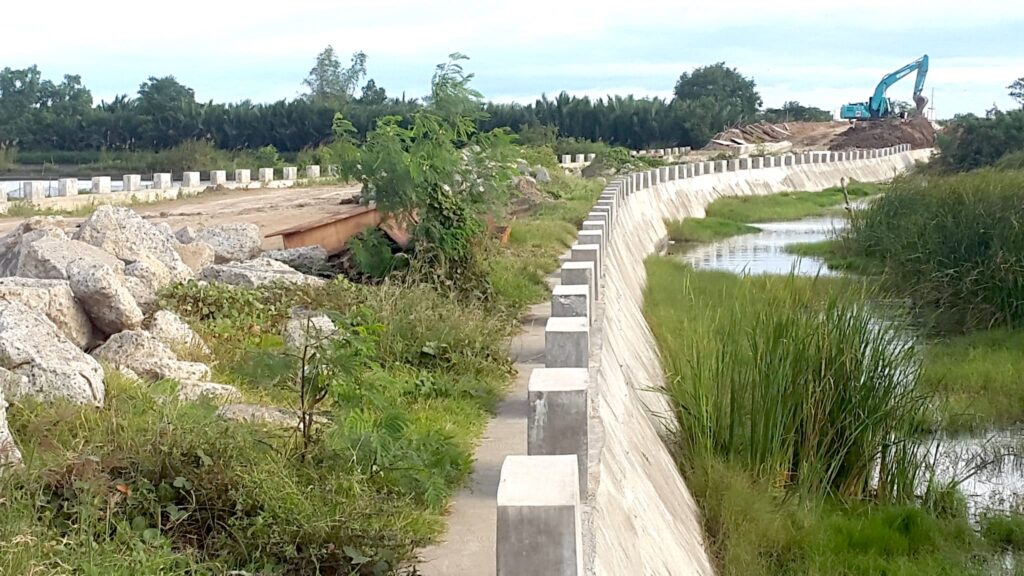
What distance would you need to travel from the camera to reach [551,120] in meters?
79.9

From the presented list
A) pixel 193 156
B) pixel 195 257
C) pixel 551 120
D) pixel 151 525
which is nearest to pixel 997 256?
pixel 195 257

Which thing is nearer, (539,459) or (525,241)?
(539,459)

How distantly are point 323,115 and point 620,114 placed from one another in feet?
66.0

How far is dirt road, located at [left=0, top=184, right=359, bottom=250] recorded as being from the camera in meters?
23.6

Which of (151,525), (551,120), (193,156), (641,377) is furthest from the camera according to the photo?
(551,120)

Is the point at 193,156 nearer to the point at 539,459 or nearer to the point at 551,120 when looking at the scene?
the point at 551,120

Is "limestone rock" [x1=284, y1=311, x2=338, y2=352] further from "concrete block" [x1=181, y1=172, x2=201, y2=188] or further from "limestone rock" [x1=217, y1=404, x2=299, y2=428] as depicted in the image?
"concrete block" [x1=181, y1=172, x2=201, y2=188]

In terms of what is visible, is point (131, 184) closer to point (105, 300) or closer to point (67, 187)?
point (67, 187)

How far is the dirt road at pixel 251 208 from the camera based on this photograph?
23.6 metres

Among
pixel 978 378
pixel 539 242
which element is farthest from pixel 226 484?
pixel 539 242

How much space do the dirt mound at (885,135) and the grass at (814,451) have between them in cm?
6665

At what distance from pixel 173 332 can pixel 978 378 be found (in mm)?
8431

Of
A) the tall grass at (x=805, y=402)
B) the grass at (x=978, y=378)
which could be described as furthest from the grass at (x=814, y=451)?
the grass at (x=978, y=378)

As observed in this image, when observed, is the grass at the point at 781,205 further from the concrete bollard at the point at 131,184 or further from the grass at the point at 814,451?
the grass at the point at 814,451
